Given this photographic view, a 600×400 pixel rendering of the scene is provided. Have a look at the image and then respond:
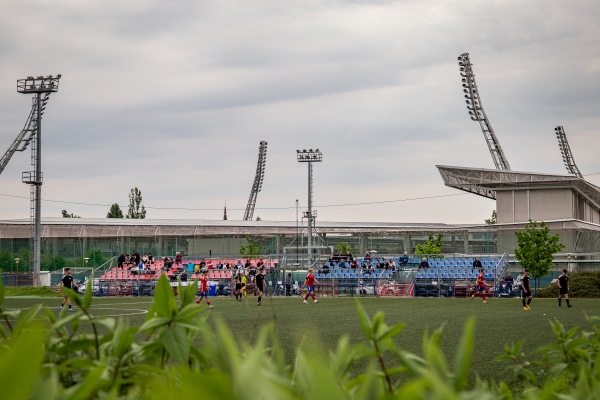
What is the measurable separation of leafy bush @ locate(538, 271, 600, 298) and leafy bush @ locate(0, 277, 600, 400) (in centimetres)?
4366

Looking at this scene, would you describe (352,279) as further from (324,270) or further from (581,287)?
(581,287)

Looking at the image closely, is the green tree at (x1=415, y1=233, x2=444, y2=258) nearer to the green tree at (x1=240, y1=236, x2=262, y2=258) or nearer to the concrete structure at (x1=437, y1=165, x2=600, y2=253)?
the concrete structure at (x1=437, y1=165, x2=600, y2=253)

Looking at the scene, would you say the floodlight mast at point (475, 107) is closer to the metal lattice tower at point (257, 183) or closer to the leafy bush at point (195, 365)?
the metal lattice tower at point (257, 183)

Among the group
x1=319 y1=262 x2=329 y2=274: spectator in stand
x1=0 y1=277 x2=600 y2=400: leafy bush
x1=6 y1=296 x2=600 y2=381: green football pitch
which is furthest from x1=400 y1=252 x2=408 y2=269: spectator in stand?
x1=0 y1=277 x2=600 y2=400: leafy bush

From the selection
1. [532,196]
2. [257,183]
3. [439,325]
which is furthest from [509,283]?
[257,183]

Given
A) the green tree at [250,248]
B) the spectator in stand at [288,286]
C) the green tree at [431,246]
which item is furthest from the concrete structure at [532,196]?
the spectator in stand at [288,286]

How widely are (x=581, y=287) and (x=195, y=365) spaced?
4477 centimetres

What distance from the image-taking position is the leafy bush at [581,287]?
43531 millimetres

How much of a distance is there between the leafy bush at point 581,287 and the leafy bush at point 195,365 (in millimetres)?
43663

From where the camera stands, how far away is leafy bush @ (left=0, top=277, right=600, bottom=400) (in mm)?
815

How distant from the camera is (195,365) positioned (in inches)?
73.8

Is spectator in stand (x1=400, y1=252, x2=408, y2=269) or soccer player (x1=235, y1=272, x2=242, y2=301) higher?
spectator in stand (x1=400, y1=252, x2=408, y2=269)

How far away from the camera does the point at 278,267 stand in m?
50.7

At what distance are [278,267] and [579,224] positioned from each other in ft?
84.1
